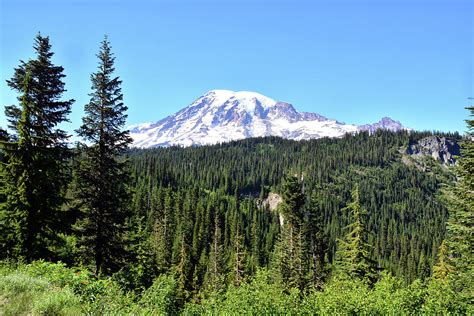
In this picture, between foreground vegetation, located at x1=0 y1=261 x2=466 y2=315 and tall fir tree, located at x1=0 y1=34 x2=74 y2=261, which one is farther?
tall fir tree, located at x1=0 y1=34 x2=74 y2=261

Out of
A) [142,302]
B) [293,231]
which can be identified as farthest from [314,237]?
[142,302]

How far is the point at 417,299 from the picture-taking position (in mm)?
12016

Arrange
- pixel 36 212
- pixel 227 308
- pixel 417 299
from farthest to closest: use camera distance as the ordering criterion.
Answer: pixel 36 212
pixel 417 299
pixel 227 308

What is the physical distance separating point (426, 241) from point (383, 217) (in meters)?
44.7

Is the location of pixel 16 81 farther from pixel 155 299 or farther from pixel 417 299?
pixel 417 299

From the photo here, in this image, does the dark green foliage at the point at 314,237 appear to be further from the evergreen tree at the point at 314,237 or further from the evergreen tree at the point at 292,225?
the evergreen tree at the point at 292,225

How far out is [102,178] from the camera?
2025cm

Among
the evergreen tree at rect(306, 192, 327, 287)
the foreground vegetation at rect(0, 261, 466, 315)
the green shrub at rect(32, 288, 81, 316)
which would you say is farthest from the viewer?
the evergreen tree at rect(306, 192, 327, 287)

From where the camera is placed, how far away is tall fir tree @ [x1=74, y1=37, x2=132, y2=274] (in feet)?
65.0

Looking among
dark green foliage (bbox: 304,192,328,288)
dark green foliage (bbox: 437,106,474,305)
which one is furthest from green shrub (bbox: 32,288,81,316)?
dark green foliage (bbox: 304,192,328,288)

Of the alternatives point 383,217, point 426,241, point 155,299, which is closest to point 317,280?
point 155,299

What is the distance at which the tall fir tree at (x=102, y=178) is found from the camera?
19.8m

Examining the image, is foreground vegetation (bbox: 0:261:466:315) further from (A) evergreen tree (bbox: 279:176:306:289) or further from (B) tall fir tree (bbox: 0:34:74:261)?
(A) evergreen tree (bbox: 279:176:306:289)

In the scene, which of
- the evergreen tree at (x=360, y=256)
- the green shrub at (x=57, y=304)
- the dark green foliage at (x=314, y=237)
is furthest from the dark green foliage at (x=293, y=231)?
the green shrub at (x=57, y=304)
